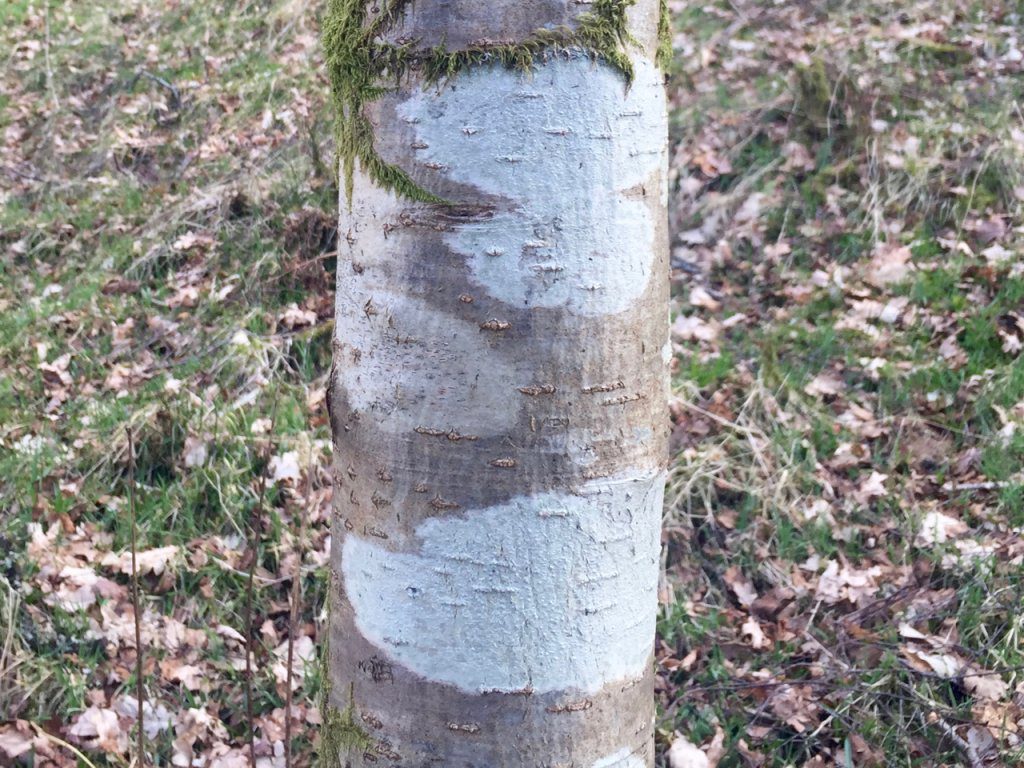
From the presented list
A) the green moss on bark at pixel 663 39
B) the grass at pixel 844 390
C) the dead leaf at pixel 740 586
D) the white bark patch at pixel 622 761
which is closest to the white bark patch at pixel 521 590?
the white bark patch at pixel 622 761

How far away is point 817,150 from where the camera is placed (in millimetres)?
5285

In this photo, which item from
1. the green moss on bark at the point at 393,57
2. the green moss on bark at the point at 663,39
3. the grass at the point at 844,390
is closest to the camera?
the green moss on bark at the point at 393,57

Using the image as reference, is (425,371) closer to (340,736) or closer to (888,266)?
(340,736)

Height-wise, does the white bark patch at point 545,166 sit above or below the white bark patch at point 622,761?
above

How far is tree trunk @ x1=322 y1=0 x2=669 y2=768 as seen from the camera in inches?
41.6

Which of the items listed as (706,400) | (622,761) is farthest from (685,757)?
(706,400)

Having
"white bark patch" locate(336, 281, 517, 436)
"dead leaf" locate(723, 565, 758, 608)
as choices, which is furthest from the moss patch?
"dead leaf" locate(723, 565, 758, 608)

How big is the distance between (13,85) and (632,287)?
26.0 feet

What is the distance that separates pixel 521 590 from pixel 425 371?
0.30m

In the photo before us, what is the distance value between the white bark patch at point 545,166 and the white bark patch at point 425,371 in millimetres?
80

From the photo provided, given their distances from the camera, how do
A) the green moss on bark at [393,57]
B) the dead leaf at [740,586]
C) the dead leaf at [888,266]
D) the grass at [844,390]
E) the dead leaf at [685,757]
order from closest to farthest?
the green moss on bark at [393,57] → the dead leaf at [685,757] → the grass at [844,390] → the dead leaf at [740,586] → the dead leaf at [888,266]

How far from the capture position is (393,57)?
1.09m

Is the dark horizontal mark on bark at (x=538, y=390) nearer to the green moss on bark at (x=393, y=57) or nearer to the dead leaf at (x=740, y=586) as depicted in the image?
the green moss on bark at (x=393, y=57)

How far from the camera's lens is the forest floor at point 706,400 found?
9.10 feet
